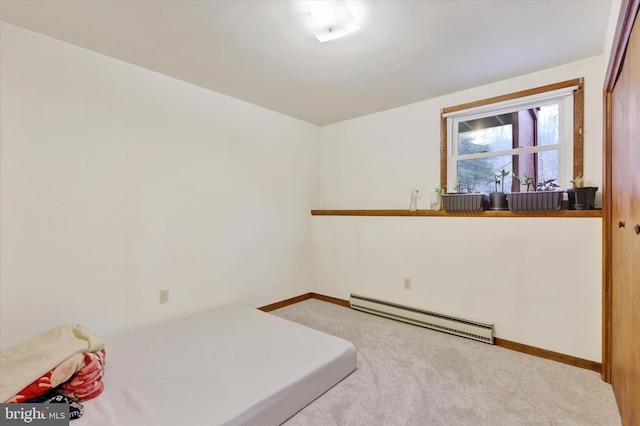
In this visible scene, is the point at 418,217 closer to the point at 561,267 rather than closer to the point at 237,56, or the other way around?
the point at 561,267

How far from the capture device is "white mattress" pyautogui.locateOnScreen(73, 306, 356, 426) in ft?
4.81

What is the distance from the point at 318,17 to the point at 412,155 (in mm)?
1892

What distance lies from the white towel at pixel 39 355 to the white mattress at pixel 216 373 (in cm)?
26

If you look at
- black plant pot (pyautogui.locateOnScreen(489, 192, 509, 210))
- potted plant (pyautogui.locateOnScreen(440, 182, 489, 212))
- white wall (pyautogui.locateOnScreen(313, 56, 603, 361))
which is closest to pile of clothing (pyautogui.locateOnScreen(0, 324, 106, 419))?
white wall (pyautogui.locateOnScreen(313, 56, 603, 361))

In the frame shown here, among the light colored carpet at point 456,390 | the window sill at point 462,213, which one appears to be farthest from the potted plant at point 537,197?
the light colored carpet at point 456,390

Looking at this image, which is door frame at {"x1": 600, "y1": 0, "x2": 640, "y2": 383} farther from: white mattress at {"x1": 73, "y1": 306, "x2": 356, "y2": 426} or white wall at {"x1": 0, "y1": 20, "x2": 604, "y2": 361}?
white mattress at {"x1": 73, "y1": 306, "x2": 356, "y2": 426}

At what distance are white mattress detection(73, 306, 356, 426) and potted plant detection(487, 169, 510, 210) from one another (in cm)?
175

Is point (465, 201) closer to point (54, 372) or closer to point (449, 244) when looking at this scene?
point (449, 244)

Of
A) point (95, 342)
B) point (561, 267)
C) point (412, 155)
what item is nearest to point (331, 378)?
point (95, 342)

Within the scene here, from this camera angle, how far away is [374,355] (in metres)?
2.38

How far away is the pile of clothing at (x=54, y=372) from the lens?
142 centimetres

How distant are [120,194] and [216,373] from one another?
61.4 inches

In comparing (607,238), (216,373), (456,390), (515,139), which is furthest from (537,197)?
(216,373)

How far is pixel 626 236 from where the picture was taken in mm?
1493
